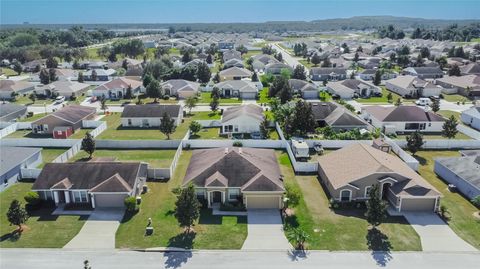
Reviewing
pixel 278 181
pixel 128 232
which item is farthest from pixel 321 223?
pixel 128 232

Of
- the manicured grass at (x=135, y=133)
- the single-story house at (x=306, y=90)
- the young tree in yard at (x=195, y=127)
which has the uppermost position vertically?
the single-story house at (x=306, y=90)

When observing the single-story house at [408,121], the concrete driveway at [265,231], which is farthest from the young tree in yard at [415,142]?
the concrete driveway at [265,231]

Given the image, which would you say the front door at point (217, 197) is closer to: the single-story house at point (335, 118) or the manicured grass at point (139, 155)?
the manicured grass at point (139, 155)

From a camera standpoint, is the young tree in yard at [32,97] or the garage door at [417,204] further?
the young tree in yard at [32,97]

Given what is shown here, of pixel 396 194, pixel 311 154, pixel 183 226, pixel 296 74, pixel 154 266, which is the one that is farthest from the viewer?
pixel 296 74

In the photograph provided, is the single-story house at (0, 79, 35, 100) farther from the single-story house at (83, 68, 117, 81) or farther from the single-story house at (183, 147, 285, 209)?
the single-story house at (183, 147, 285, 209)

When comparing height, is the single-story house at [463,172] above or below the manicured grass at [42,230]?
above

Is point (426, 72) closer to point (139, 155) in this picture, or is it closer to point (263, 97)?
point (263, 97)

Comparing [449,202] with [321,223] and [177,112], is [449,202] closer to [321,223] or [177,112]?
[321,223]
